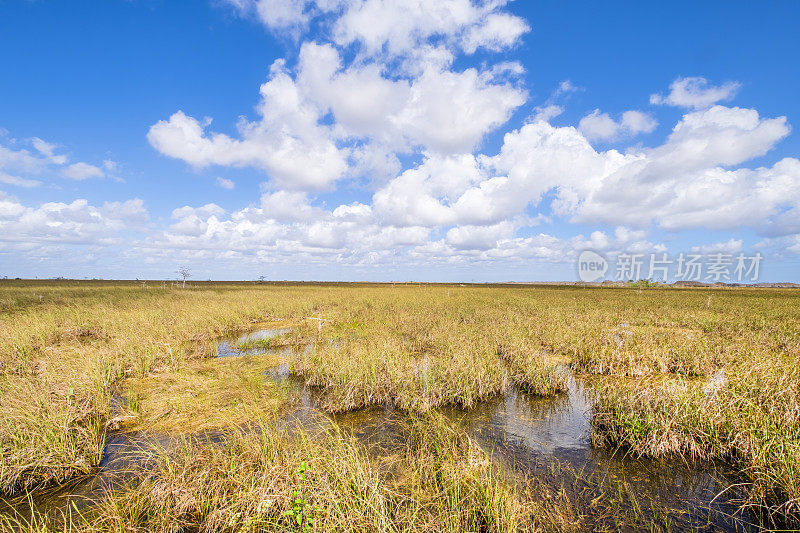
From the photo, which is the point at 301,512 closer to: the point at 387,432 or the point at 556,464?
the point at 387,432

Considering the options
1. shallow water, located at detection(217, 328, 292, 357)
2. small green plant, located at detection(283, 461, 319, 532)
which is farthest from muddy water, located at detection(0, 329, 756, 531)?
shallow water, located at detection(217, 328, 292, 357)

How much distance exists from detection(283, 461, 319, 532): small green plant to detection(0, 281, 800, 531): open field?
0.03 meters

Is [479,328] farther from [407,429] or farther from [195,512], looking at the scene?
[195,512]

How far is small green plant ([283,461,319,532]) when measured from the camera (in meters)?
3.47

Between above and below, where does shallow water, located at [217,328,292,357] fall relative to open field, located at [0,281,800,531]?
below

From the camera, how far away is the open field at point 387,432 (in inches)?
154

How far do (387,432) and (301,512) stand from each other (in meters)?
3.04

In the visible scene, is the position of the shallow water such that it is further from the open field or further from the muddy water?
the muddy water

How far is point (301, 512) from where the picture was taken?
3703mm

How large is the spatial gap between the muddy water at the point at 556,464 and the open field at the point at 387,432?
8cm

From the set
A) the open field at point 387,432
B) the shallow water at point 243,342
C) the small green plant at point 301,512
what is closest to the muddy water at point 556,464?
the open field at point 387,432

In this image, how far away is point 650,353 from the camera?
1009cm

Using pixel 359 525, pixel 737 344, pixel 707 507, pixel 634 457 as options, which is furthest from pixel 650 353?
pixel 359 525

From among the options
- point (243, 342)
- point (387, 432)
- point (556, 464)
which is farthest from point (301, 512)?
point (243, 342)
